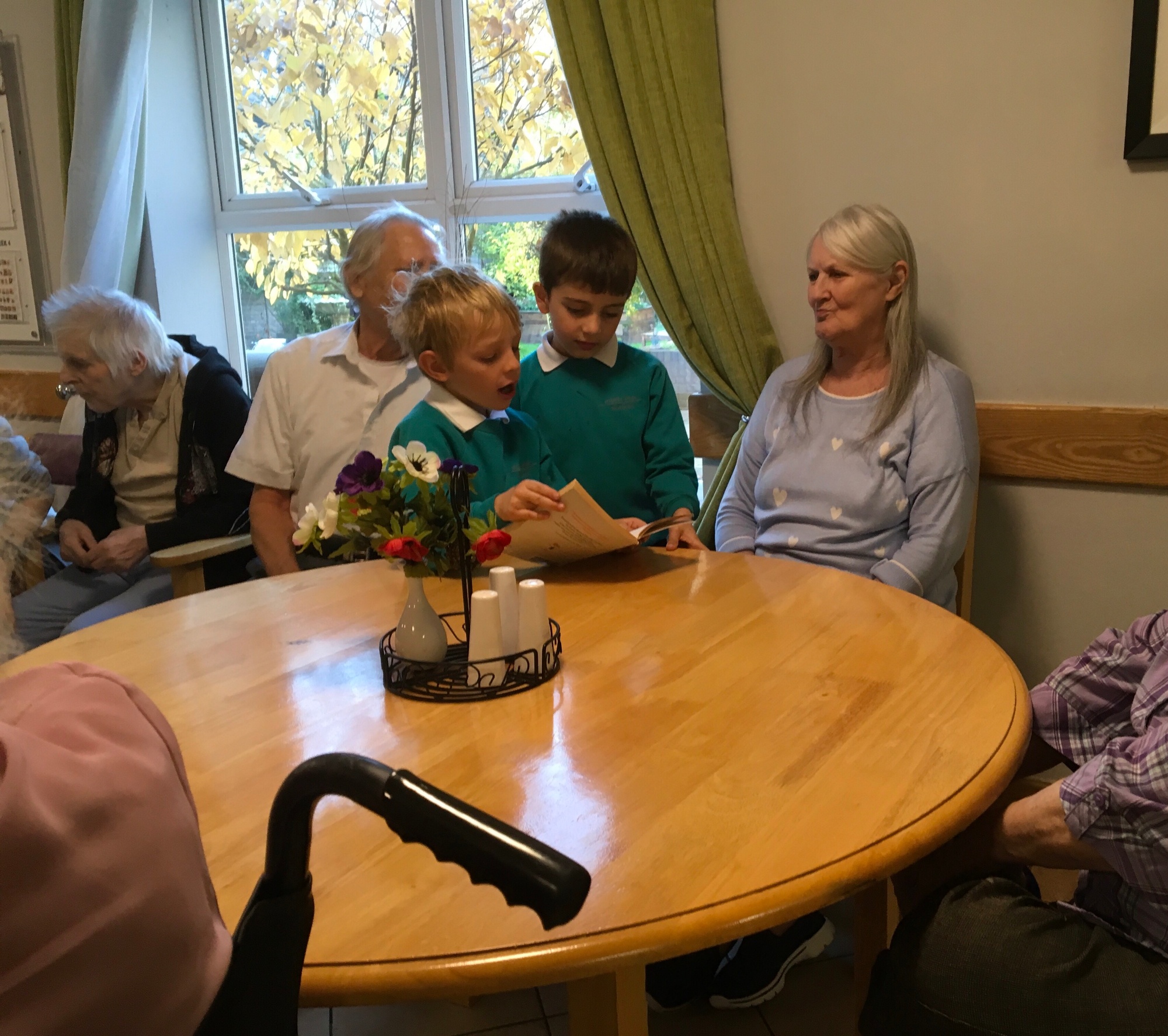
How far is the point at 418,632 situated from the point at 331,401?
1180 millimetres

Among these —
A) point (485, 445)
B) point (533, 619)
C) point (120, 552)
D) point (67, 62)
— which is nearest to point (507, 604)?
point (533, 619)

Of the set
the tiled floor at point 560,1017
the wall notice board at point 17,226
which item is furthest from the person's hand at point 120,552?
the wall notice board at point 17,226

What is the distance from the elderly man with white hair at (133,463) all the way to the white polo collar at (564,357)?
2.86 ft

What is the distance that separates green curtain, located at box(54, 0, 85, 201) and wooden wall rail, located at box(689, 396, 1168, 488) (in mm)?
2752

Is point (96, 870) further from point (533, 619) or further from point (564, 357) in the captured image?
point (564, 357)

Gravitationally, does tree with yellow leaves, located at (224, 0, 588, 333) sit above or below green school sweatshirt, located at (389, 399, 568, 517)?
above

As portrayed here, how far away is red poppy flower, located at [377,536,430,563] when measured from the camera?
43.4 inches

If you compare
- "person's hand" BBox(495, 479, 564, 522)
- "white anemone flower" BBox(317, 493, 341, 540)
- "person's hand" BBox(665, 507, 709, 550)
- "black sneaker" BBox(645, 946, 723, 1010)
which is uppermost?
"white anemone flower" BBox(317, 493, 341, 540)

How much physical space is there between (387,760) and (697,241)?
171cm

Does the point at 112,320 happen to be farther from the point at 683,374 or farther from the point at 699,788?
the point at 699,788

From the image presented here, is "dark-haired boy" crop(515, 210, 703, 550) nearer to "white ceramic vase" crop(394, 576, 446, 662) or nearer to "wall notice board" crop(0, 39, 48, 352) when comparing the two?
"white ceramic vase" crop(394, 576, 446, 662)

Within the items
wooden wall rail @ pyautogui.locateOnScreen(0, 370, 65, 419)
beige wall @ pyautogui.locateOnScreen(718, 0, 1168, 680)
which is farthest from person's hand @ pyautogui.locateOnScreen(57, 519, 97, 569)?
beige wall @ pyautogui.locateOnScreen(718, 0, 1168, 680)

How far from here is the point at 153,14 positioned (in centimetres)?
305

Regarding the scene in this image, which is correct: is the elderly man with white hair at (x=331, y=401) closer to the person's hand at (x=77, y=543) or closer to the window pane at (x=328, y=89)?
the person's hand at (x=77, y=543)
